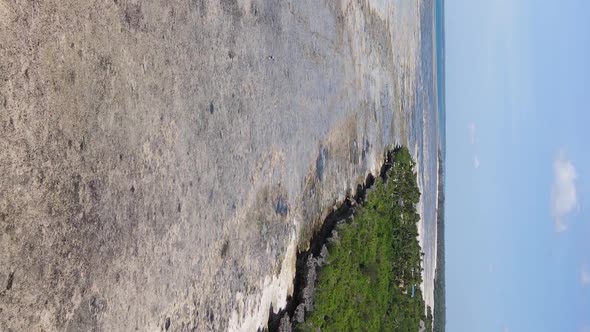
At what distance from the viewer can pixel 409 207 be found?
33.8ft

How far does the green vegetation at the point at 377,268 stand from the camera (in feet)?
19.9

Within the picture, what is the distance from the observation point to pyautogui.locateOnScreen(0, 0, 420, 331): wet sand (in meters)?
2.35

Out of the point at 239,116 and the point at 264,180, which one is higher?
the point at 239,116

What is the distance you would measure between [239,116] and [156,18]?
1.13 m

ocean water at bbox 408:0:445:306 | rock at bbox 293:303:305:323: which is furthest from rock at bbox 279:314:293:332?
ocean water at bbox 408:0:445:306

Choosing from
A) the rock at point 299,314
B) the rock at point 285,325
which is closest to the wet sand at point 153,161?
the rock at point 285,325

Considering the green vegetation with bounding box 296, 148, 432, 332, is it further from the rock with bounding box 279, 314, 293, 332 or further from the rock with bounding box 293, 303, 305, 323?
the rock with bounding box 279, 314, 293, 332

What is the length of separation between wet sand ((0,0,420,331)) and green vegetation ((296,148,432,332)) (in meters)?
0.67

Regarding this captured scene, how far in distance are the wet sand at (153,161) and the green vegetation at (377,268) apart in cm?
67

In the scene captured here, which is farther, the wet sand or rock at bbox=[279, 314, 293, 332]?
rock at bbox=[279, 314, 293, 332]

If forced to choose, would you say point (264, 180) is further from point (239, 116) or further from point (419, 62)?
point (419, 62)

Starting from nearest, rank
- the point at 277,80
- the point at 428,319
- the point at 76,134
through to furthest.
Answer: the point at 76,134 < the point at 277,80 < the point at 428,319

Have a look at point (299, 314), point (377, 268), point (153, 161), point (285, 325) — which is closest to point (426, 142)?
point (377, 268)

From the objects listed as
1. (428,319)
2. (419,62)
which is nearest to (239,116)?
(428,319)
